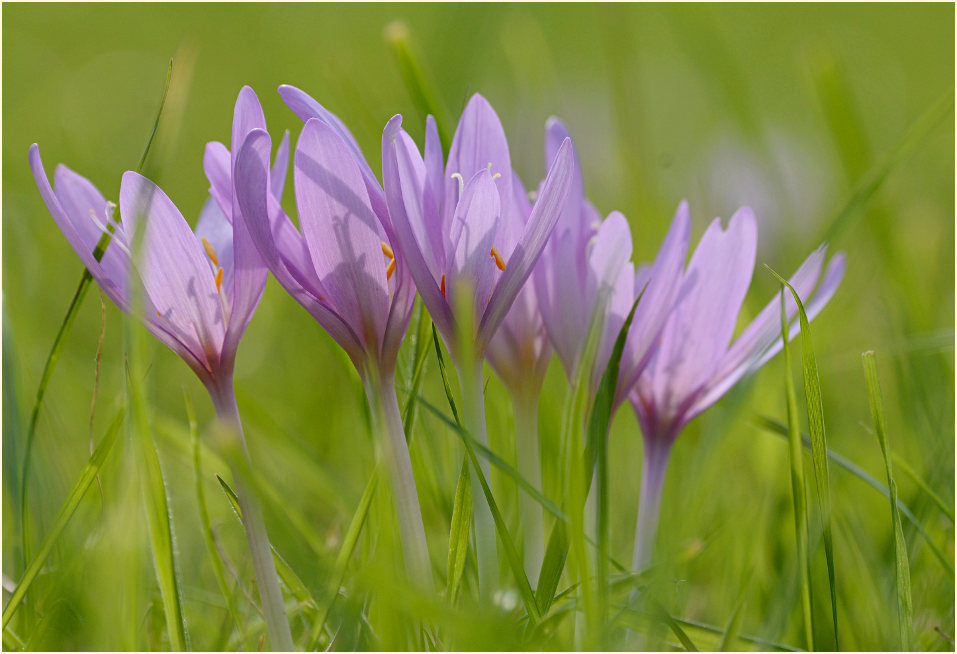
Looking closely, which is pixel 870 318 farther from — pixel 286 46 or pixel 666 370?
pixel 286 46

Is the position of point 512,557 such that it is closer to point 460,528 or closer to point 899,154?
point 460,528

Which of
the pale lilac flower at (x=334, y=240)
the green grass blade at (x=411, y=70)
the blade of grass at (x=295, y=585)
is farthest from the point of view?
the green grass blade at (x=411, y=70)

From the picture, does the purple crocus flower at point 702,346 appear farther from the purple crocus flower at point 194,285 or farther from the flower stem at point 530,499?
the purple crocus flower at point 194,285

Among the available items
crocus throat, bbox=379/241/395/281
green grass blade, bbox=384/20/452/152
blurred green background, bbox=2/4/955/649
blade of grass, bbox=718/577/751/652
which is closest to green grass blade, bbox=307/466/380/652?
blurred green background, bbox=2/4/955/649

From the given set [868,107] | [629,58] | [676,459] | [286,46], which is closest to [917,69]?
[868,107]

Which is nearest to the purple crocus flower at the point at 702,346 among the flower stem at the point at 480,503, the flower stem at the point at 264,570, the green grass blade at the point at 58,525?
the flower stem at the point at 480,503

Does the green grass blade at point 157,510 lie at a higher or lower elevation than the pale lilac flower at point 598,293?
lower

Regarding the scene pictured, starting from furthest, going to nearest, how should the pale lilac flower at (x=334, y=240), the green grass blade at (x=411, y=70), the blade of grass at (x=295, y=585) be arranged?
1. the green grass blade at (x=411, y=70)
2. the blade of grass at (x=295, y=585)
3. the pale lilac flower at (x=334, y=240)

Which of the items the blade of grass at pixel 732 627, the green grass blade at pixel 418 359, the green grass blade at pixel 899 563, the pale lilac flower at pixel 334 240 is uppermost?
the pale lilac flower at pixel 334 240
